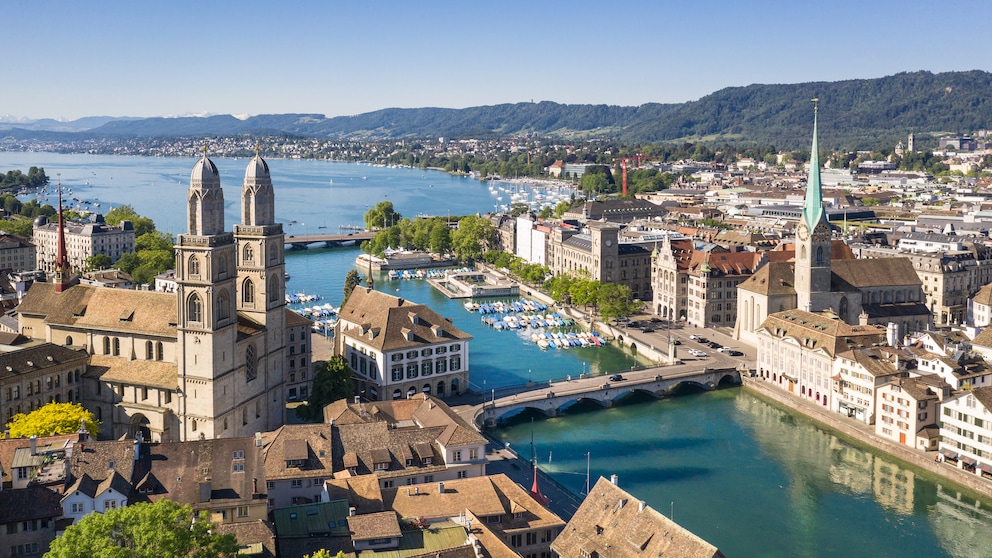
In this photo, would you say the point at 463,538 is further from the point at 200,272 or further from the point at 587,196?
the point at 587,196

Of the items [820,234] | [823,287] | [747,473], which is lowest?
[747,473]

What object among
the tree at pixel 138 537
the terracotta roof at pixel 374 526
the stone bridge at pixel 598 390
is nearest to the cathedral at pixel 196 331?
the stone bridge at pixel 598 390

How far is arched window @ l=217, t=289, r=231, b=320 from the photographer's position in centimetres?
3688

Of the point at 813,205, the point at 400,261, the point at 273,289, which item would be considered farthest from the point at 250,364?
the point at 400,261

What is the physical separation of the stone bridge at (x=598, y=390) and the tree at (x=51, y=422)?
1704 cm

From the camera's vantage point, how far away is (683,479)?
4034 cm

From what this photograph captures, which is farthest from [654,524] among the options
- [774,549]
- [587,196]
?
[587,196]

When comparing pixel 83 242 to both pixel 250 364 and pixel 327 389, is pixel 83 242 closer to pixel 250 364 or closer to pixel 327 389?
pixel 327 389

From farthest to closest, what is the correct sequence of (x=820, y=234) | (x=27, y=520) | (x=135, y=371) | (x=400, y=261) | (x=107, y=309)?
(x=400, y=261)
(x=820, y=234)
(x=107, y=309)
(x=135, y=371)
(x=27, y=520)

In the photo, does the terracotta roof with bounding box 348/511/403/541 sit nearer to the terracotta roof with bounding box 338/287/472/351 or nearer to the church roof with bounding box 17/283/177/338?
the church roof with bounding box 17/283/177/338

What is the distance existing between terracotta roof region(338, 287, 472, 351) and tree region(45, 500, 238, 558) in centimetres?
2503

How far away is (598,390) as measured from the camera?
50.4m

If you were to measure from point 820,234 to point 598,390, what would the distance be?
2007 centimetres

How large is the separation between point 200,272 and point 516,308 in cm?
4248
